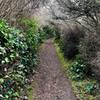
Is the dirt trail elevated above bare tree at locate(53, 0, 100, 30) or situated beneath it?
situated beneath

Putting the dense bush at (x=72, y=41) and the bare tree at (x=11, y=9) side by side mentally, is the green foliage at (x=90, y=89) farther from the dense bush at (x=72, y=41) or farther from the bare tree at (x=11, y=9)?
the dense bush at (x=72, y=41)

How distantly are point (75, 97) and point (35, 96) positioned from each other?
1.72 m

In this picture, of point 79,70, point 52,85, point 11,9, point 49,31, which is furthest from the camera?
point 49,31

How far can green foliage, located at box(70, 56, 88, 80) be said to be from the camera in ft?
45.6

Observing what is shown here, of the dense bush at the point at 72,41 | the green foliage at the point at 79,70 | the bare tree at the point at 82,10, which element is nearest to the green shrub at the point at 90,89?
the green foliage at the point at 79,70

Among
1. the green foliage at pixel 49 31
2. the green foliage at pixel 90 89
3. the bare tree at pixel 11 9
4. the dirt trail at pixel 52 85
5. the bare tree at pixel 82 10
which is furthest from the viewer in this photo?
the green foliage at pixel 49 31

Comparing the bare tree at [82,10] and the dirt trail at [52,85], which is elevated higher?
the bare tree at [82,10]

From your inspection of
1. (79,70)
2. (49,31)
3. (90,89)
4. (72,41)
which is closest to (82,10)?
(72,41)

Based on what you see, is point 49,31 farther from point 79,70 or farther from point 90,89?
point 90,89

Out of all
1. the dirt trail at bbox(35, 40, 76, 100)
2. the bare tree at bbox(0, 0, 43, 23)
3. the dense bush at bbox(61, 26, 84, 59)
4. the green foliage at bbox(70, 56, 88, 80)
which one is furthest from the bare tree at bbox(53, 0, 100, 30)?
the dirt trail at bbox(35, 40, 76, 100)

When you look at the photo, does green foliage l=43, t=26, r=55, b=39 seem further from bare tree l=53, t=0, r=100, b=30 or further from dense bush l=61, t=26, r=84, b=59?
dense bush l=61, t=26, r=84, b=59

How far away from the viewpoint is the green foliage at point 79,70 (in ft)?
45.6

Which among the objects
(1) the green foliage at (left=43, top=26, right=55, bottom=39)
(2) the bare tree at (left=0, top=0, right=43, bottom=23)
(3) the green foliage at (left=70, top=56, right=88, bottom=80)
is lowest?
(1) the green foliage at (left=43, top=26, right=55, bottom=39)

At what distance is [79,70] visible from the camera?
14453 mm
